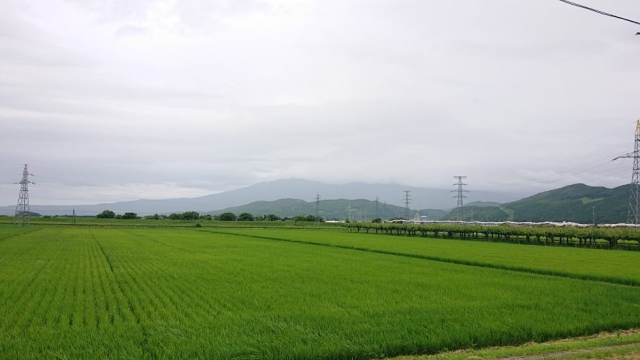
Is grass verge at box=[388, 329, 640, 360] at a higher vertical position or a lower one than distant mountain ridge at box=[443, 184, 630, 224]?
lower

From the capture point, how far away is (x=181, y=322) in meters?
10.5

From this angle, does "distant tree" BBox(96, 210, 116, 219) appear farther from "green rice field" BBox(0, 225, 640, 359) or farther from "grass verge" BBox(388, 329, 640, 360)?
"grass verge" BBox(388, 329, 640, 360)

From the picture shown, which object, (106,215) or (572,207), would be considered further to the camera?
(572,207)

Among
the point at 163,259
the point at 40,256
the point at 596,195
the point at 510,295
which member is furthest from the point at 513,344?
the point at 596,195

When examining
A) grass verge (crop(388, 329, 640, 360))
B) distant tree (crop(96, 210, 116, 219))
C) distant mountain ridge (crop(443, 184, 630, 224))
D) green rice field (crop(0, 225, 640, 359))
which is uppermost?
distant mountain ridge (crop(443, 184, 630, 224))

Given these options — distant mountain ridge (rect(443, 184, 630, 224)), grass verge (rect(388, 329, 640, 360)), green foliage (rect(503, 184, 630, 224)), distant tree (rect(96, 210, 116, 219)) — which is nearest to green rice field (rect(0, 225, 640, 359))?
grass verge (rect(388, 329, 640, 360))

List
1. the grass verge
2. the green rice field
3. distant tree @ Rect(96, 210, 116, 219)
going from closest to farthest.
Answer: the grass verge
the green rice field
distant tree @ Rect(96, 210, 116, 219)

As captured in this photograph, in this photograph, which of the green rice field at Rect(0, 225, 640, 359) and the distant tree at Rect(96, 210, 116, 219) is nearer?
the green rice field at Rect(0, 225, 640, 359)

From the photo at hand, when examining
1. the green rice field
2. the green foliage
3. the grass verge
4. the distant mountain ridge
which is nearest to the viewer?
the grass verge

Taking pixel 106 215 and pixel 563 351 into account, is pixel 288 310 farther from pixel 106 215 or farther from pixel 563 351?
pixel 106 215

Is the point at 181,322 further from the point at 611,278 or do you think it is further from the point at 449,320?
the point at 611,278

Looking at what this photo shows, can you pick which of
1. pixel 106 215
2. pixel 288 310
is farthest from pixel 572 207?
pixel 288 310

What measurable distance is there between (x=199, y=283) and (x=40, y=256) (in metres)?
13.7


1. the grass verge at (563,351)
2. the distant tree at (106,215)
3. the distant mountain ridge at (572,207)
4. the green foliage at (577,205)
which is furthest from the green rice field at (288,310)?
the distant mountain ridge at (572,207)
